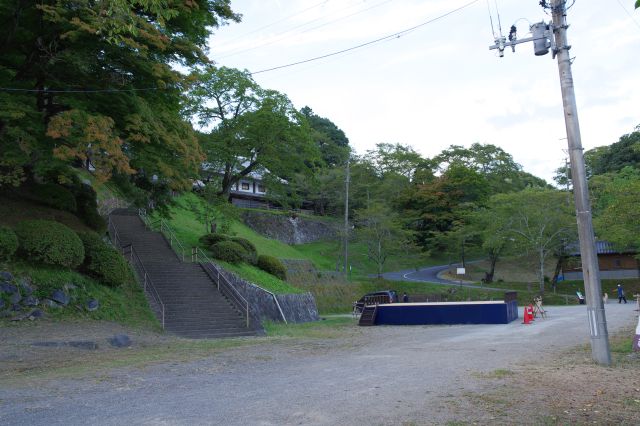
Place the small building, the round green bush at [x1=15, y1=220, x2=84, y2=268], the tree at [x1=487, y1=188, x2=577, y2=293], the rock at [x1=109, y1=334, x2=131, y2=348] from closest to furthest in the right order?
the rock at [x1=109, y1=334, x2=131, y2=348] < the round green bush at [x1=15, y1=220, x2=84, y2=268] < the tree at [x1=487, y1=188, x2=577, y2=293] < the small building

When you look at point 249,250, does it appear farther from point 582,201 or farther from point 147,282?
point 582,201

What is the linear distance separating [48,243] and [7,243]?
113 cm

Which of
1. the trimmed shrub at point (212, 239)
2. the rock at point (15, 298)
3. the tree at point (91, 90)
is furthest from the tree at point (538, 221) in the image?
the rock at point (15, 298)

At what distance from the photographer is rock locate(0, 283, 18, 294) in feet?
46.6

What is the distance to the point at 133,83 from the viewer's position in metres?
16.7

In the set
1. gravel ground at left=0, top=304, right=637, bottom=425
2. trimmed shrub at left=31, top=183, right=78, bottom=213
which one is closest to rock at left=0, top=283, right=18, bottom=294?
gravel ground at left=0, top=304, right=637, bottom=425

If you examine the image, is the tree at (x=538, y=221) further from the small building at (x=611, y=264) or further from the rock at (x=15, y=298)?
the rock at (x=15, y=298)

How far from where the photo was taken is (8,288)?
14.3 metres

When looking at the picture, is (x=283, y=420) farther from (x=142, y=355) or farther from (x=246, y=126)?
(x=246, y=126)

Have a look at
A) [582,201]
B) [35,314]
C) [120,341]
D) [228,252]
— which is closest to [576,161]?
[582,201]

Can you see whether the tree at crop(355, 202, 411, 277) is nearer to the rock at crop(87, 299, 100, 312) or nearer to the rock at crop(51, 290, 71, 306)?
the rock at crop(87, 299, 100, 312)

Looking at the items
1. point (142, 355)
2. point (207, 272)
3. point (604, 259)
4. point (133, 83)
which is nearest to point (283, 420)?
point (142, 355)

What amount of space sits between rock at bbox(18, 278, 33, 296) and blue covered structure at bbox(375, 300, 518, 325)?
541 inches

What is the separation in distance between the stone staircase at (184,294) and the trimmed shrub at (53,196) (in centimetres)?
441
